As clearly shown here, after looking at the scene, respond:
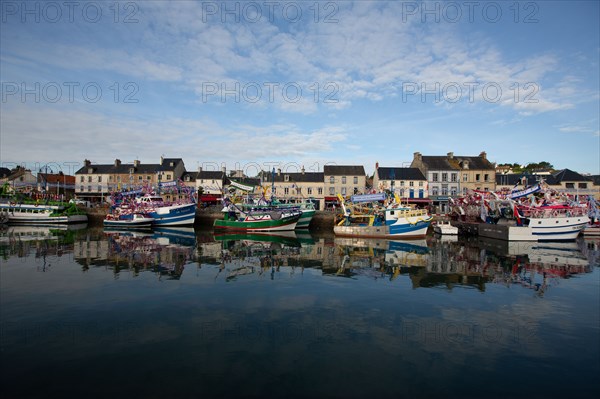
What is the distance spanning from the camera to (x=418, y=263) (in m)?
18.9

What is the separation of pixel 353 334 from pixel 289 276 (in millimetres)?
7058

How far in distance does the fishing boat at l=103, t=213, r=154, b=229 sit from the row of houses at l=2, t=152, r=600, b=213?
8912 millimetres

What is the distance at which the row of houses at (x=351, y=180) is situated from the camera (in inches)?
2210

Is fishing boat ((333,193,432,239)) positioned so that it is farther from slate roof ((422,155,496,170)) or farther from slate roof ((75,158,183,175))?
slate roof ((75,158,183,175))

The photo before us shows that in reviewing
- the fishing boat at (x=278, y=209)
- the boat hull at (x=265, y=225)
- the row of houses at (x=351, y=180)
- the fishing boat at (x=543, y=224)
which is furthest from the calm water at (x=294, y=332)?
the row of houses at (x=351, y=180)

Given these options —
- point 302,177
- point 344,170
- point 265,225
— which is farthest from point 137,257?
point 344,170

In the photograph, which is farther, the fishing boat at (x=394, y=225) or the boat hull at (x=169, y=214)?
the boat hull at (x=169, y=214)

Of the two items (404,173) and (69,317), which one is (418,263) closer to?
(69,317)

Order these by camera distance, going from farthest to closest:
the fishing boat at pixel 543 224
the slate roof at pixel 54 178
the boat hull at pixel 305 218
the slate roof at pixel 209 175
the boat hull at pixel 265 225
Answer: the slate roof at pixel 54 178 → the slate roof at pixel 209 175 → the boat hull at pixel 305 218 → the boat hull at pixel 265 225 → the fishing boat at pixel 543 224

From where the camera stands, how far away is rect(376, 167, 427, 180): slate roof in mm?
56938

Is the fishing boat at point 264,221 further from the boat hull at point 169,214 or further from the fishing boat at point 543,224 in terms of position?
the fishing boat at point 543,224

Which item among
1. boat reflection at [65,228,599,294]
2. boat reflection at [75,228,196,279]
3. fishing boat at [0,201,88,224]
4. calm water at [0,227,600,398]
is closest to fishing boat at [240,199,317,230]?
boat reflection at [65,228,599,294]

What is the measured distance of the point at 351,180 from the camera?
193ft

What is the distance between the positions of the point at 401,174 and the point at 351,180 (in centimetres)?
851
